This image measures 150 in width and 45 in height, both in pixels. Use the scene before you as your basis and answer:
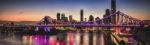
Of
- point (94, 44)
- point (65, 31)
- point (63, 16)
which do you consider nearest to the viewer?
point (63, 16)

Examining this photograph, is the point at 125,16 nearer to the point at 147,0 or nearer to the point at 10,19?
the point at 147,0

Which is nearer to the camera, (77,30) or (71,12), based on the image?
(71,12)

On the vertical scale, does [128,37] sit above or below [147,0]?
below

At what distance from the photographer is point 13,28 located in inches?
325

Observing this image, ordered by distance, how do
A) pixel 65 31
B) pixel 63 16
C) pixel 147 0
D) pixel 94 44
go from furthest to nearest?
pixel 94 44, pixel 65 31, pixel 63 16, pixel 147 0

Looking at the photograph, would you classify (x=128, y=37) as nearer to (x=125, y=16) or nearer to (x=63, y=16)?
(x=125, y=16)

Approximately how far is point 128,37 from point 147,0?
35.4 inches

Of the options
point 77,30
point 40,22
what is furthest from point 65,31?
point 40,22

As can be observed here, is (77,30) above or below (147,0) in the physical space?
below

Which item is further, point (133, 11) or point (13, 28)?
point (13, 28)

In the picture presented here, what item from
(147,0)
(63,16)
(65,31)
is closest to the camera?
(147,0)

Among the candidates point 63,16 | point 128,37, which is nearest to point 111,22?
point 128,37

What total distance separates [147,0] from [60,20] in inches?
69.2

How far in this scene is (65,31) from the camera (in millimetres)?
8414
